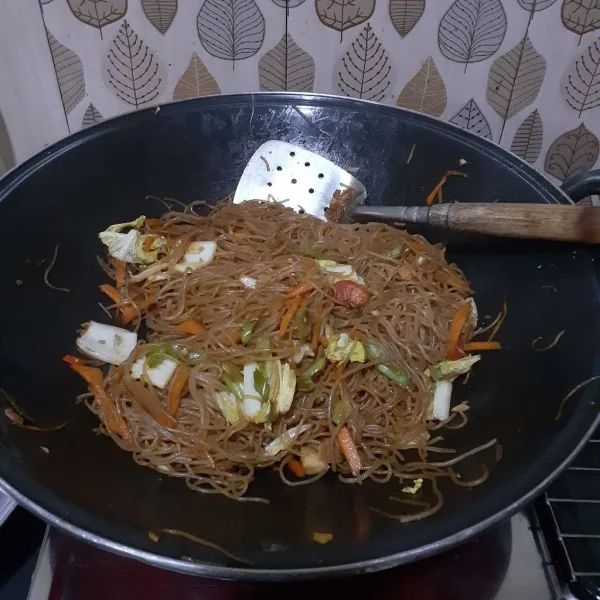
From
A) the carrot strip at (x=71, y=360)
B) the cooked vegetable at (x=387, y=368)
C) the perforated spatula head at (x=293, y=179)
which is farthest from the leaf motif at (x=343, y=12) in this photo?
the carrot strip at (x=71, y=360)

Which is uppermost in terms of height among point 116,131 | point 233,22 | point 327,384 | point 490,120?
point 233,22

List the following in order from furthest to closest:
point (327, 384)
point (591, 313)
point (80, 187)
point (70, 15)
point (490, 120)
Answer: point (490, 120) → point (70, 15) → point (80, 187) → point (327, 384) → point (591, 313)

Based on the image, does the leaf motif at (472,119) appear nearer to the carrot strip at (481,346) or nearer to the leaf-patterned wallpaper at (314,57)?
the leaf-patterned wallpaper at (314,57)

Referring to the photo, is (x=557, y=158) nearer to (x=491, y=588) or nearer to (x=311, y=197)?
(x=311, y=197)

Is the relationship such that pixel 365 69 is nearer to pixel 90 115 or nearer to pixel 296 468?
pixel 90 115

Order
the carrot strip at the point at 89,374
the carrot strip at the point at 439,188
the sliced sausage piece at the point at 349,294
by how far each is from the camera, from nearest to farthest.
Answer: the carrot strip at the point at 89,374
the sliced sausage piece at the point at 349,294
the carrot strip at the point at 439,188

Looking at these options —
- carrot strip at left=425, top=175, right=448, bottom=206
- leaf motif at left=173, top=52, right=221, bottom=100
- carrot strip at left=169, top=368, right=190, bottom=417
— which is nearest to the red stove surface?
carrot strip at left=169, top=368, right=190, bottom=417

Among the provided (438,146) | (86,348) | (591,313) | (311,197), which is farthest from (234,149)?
(591,313)

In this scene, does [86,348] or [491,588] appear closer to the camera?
[491,588]
